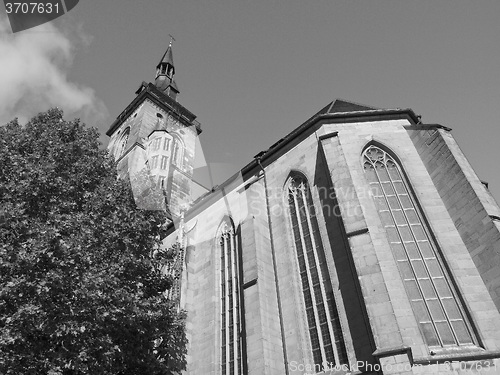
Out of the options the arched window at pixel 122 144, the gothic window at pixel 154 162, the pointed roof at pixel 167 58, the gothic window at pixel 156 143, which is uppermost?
the pointed roof at pixel 167 58

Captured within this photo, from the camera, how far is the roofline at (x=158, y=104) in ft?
109

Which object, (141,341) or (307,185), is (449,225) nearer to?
(307,185)

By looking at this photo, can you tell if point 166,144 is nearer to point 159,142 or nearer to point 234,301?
point 159,142

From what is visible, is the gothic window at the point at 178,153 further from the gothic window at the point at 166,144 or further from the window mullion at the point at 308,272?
the window mullion at the point at 308,272

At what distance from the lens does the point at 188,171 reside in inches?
1202

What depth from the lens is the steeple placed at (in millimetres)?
39750

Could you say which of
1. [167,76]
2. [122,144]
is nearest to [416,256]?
[122,144]

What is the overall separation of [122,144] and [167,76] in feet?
43.1

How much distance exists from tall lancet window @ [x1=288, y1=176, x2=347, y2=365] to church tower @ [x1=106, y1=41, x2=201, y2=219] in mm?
13398

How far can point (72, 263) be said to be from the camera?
7266mm

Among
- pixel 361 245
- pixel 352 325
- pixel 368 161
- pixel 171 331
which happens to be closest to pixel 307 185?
pixel 368 161

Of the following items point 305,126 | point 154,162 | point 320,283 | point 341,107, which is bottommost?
point 320,283

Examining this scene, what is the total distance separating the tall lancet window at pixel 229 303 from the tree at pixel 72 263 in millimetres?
2907

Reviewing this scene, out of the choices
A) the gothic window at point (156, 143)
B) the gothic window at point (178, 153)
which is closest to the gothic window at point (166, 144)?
the gothic window at point (156, 143)
